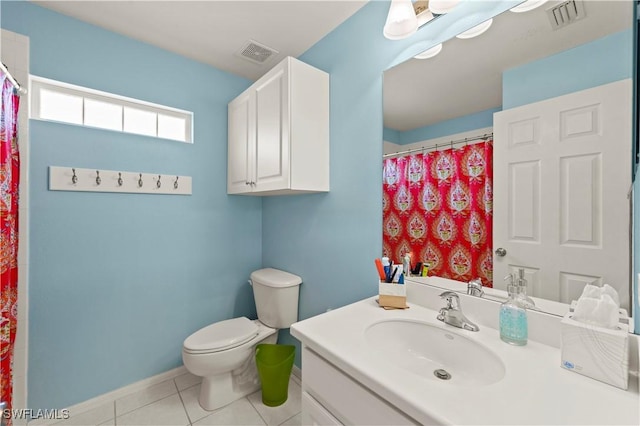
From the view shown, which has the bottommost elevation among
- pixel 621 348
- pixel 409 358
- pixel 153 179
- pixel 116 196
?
pixel 409 358

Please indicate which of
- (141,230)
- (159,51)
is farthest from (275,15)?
(141,230)

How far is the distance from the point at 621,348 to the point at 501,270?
15.3 inches

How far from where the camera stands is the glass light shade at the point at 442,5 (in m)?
1.07

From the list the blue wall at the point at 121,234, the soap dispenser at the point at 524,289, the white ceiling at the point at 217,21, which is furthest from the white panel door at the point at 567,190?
the blue wall at the point at 121,234

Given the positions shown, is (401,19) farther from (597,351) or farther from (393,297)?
(597,351)

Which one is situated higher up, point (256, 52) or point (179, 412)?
point (256, 52)

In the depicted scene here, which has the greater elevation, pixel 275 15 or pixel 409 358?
pixel 275 15

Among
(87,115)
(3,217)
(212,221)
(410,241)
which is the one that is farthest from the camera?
(212,221)

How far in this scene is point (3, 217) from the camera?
1.13 metres

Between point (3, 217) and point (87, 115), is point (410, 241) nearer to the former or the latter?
point (3, 217)

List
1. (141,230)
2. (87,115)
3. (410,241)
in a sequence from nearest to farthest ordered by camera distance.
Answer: (410,241), (87,115), (141,230)

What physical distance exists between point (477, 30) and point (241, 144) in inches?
59.8

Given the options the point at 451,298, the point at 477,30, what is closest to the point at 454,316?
the point at 451,298

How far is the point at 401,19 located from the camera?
1149 millimetres
